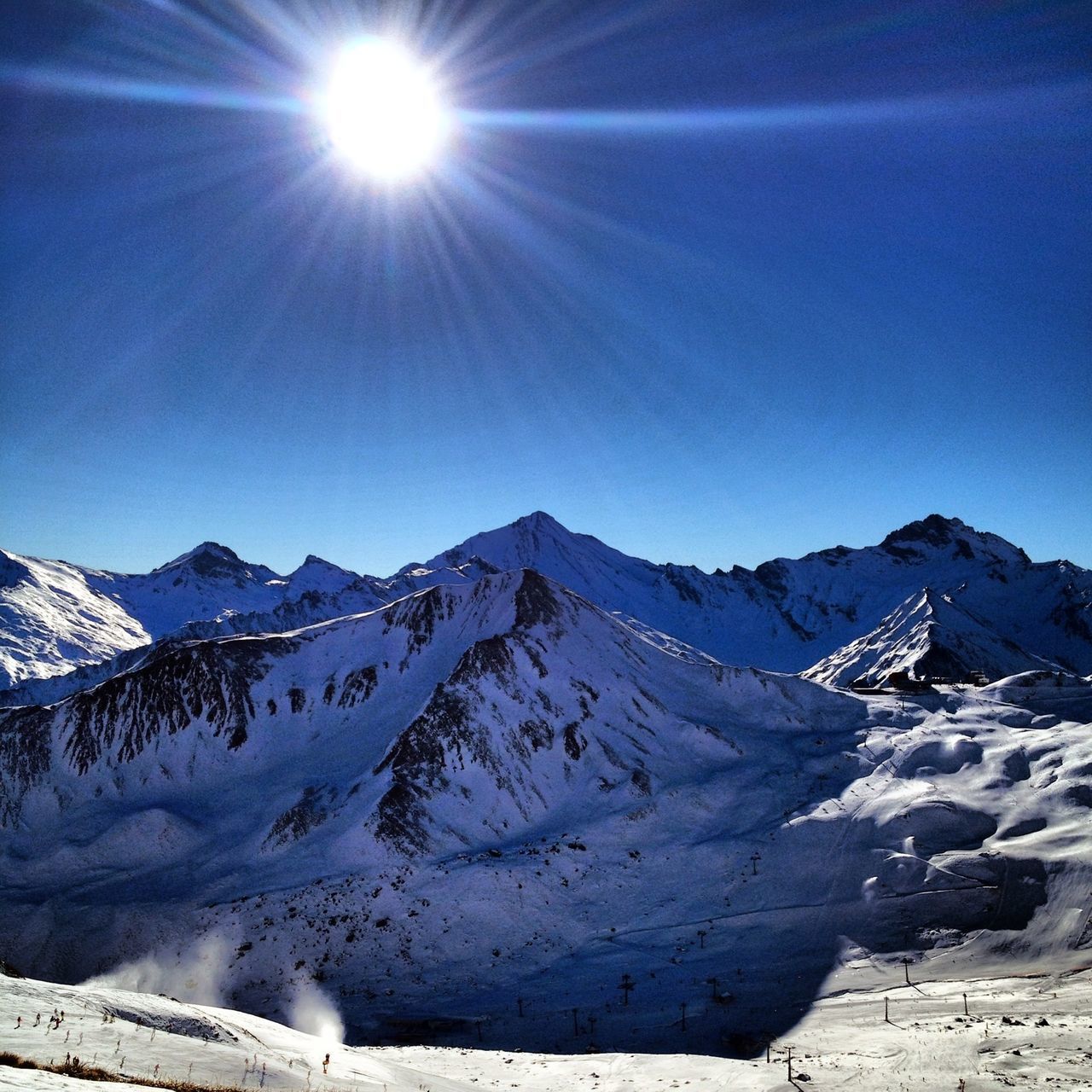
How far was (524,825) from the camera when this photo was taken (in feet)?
222

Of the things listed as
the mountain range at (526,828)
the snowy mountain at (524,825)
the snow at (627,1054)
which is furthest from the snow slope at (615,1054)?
the snowy mountain at (524,825)

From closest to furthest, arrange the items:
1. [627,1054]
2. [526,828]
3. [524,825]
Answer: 1. [627,1054]
2. [526,828]
3. [524,825]

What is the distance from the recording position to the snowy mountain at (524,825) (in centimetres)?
4753

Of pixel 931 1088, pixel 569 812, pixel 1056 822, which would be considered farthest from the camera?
pixel 569 812

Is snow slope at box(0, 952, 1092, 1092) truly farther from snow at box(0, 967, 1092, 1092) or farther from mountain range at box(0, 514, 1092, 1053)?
mountain range at box(0, 514, 1092, 1053)

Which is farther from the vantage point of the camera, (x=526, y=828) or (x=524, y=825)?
(x=524, y=825)

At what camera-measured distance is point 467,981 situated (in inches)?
1924

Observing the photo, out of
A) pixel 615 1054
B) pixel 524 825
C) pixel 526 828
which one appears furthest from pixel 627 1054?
pixel 524 825

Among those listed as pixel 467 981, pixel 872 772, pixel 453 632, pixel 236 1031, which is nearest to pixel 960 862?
pixel 872 772

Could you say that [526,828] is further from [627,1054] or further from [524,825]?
[627,1054]

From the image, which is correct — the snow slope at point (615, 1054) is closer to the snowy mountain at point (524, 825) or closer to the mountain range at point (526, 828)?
the mountain range at point (526, 828)

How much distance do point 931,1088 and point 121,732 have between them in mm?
82628

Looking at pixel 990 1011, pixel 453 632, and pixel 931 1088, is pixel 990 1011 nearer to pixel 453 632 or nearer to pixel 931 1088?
pixel 931 1088

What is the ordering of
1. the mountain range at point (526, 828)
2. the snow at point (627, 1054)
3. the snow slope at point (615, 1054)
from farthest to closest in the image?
the mountain range at point (526, 828) → the snow at point (627, 1054) → the snow slope at point (615, 1054)
